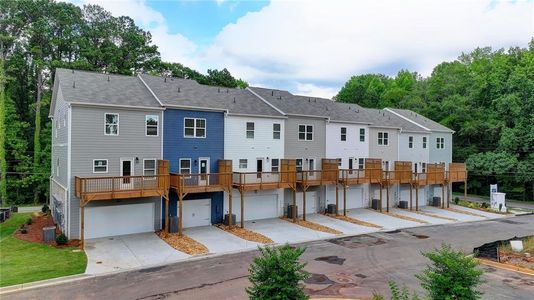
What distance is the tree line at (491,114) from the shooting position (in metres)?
38.0

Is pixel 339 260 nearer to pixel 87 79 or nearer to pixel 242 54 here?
pixel 87 79

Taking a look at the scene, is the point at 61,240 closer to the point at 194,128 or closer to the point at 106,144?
the point at 106,144

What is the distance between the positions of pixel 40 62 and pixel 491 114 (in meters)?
50.2

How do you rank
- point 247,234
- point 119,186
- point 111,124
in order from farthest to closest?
point 247,234, point 111,124, point 119,186

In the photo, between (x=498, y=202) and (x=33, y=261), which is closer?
(x=33, y=261)

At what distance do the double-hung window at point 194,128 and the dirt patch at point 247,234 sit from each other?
5970 millimetres

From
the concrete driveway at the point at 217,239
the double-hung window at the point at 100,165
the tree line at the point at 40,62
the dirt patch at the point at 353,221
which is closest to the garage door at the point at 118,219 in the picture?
the double-hung window at the point at 100,165

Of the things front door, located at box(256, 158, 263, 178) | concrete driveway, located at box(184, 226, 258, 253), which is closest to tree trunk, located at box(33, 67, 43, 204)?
concrete driveway, located at box(184, 226, 258, 253)

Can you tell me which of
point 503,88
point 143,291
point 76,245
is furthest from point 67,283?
point 503,88

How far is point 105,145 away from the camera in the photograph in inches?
750

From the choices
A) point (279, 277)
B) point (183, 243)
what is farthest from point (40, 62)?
point (279, 277)

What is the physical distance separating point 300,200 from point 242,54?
42.9 ft

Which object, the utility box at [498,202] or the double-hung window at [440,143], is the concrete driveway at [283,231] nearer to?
the double-hung window at [440,143]

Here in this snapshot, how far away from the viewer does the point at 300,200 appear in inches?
1038
